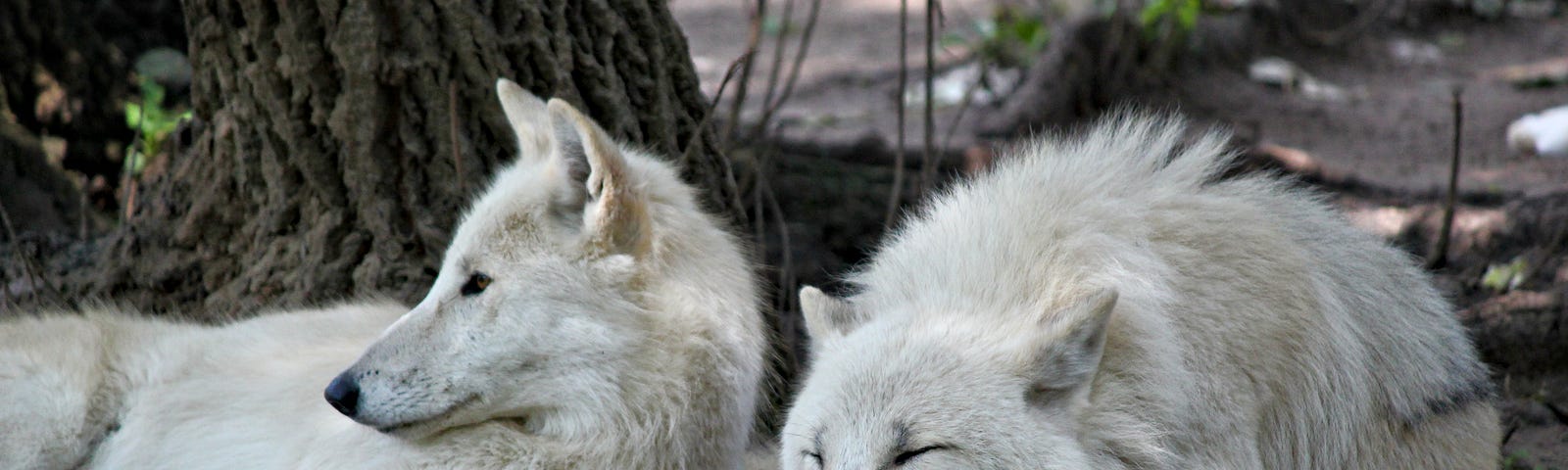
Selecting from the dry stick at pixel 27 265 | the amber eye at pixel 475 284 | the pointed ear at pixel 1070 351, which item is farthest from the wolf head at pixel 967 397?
the dry stick at pixel 27 265

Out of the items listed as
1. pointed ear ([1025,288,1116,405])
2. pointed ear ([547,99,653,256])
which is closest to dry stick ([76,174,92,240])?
pointed ear ([547,99,653,256])

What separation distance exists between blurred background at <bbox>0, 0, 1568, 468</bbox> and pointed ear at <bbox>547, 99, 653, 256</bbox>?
3.03 feet

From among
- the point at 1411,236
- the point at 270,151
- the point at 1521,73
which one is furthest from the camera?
the point at 1521,73

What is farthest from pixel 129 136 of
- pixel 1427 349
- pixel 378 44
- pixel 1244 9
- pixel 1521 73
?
pixel 1521 73

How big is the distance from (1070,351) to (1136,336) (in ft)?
1.06

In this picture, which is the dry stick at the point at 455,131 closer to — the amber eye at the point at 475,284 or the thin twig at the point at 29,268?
the amber eye at the point at 475,284

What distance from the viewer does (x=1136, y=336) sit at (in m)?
3.54

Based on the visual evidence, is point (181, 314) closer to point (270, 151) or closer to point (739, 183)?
point (270, 151)

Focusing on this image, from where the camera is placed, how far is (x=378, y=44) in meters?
4.89

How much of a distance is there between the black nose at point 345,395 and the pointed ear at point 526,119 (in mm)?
987

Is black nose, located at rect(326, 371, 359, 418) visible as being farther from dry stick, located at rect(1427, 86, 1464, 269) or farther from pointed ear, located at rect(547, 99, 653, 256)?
dry stick, located at rect(1427, 86, 1464, 269)

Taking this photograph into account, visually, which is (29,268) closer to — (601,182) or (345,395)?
(345,395)

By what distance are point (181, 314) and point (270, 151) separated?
0.83 meters

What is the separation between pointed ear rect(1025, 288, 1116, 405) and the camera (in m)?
3.23
